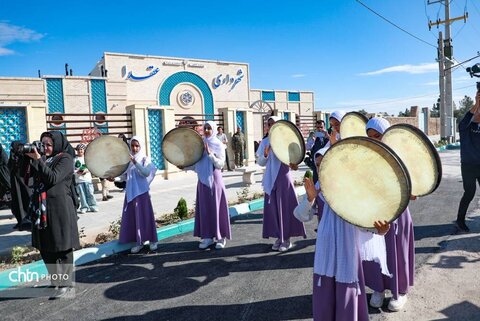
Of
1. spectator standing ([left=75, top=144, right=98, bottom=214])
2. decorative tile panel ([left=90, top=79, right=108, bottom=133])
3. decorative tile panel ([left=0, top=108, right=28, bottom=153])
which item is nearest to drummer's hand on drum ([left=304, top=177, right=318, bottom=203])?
spectator standing ([left=75, top=144, right=98, bottom=214])

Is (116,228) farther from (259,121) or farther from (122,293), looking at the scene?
(259,121)

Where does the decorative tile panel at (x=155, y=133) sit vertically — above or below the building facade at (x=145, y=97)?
below

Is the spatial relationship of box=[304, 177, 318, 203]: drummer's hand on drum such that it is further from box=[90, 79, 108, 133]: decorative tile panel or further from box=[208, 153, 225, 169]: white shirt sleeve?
box=[90, 79, 108, 133]: decorative tile panel

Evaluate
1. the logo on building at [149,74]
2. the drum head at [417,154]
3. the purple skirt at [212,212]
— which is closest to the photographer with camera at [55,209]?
the purple skirt at [212,212]

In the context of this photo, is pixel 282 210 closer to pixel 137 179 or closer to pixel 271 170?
pixel 271 170

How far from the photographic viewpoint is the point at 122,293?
3627 millimetres

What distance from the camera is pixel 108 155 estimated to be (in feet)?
15.2

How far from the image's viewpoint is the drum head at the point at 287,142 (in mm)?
4148

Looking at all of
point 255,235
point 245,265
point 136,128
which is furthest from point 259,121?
point 245,265

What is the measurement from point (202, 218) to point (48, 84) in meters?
16.4

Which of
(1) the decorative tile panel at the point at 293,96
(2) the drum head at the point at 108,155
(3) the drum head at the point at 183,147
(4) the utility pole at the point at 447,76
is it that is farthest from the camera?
(1) the decorative tile panel at the point at 293,96

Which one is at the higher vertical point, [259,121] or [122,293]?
[259,121]

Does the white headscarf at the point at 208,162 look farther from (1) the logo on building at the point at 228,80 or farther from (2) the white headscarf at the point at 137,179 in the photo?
(1) the logo on building at the point at 228,80

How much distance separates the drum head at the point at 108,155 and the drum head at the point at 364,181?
3111mm
